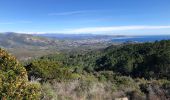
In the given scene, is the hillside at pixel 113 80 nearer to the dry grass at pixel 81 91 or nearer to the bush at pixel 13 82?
the dry grass at pixel 81 91

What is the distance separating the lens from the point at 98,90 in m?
14.6

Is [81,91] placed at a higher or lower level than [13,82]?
lower

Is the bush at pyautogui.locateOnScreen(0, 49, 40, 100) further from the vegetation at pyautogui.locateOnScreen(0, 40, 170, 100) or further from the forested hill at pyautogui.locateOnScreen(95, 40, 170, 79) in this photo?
the forested hill at pyautogui.locateOnScreen(95, 40, 170, 79)

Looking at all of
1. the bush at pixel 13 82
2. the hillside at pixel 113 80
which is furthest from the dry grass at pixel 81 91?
the bush at pixel 13 82

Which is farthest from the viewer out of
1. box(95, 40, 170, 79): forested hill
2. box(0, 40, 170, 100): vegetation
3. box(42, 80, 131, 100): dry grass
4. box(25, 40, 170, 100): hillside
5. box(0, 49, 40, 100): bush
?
box(95, 40, 170, 79): forested hill

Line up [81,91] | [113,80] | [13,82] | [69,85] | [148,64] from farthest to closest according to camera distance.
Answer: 1. [148,64]
2. [113,80]
3. [69,85]
4. [81,91]
5. [13,82]

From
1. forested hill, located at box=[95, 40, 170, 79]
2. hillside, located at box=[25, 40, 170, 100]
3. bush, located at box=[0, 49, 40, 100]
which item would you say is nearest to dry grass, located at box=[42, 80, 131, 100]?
hillside, located at box=[25, 40, 170, 100]

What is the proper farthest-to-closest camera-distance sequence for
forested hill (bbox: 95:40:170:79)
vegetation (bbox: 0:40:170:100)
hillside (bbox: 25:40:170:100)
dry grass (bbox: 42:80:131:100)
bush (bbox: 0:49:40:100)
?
forested hill (bbox: 95:40:170:79) → hillside (bbox: 25:40:170:100) → dry grass (bbox: 42:80:131:100) → vegetation (bbox: 0:40:170:100) → bush (bbox: 0:49:40:100)

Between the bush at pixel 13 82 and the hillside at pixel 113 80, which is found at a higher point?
the bush at pixel 13 82

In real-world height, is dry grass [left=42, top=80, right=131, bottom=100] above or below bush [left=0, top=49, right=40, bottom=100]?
below

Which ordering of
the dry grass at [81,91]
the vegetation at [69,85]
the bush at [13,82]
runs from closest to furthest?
the bush at [13,82] → the vegetation at [69,85] → the dry grass at [81,91]

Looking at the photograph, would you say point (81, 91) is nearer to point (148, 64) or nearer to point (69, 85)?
point (69, 85)

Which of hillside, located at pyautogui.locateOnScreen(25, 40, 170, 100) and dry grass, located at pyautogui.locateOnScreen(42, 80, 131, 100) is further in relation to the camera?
hillside, located at pyautogui.locateOnScreen(25, 40, 170, 100)

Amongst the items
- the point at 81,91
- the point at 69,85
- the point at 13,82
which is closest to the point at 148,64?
the point at 69,85
